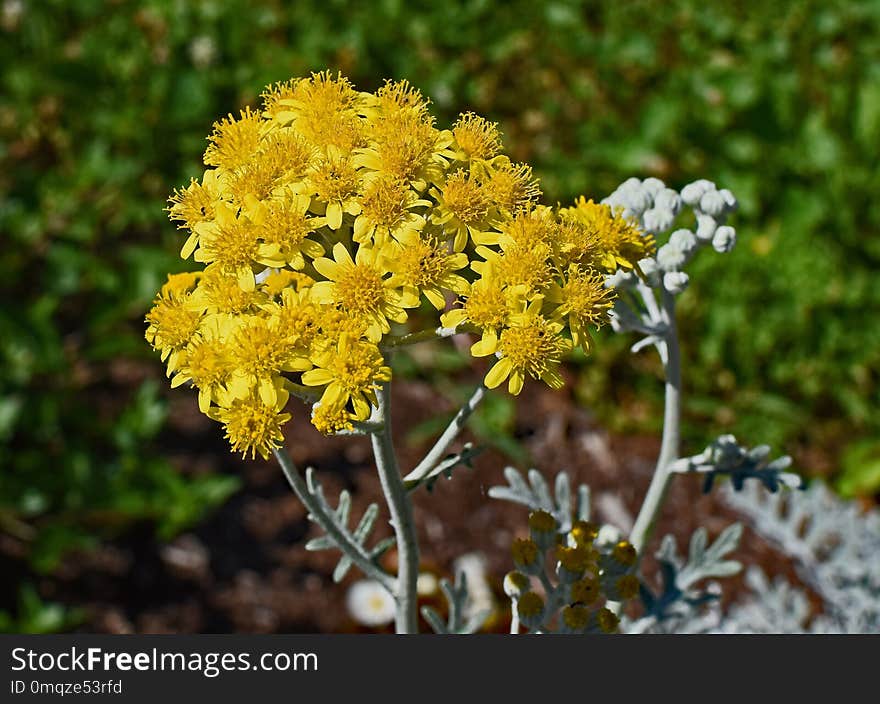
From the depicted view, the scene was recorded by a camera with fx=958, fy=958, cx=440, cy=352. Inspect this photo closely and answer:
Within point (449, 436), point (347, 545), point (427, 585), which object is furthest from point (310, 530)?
point (449, 436)

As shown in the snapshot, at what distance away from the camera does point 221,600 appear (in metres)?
3.59

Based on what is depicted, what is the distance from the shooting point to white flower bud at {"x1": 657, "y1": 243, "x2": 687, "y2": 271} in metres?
1.89

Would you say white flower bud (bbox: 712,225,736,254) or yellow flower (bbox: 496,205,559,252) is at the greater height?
white flower bud (bbox: 712,225,736,254)

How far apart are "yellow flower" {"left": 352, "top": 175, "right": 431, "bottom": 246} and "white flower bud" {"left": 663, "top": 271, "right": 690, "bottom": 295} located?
0.56 m

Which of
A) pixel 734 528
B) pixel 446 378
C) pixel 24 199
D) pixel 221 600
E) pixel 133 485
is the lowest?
pixel 734 528

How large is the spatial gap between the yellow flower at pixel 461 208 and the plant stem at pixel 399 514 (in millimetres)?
286

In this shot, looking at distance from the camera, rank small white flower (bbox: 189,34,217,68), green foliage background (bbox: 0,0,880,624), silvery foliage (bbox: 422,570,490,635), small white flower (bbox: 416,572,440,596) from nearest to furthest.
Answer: silvery foliage (bbox: 422,570,490,635) < small white flower (bbox: 416,572,440,596) < green foliage background (bbox: 0,0,880,624) < small white flower (bbox: 189,34,217,68)

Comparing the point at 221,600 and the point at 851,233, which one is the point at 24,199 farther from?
the point at 851,233

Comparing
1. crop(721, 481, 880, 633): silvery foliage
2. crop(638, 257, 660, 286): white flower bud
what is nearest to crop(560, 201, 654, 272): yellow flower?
crop(638, 257, 660, 286): white flower bud

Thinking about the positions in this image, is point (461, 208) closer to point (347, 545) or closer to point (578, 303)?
point (578, 303)

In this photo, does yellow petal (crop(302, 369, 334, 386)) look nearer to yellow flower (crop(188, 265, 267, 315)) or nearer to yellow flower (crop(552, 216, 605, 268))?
yellow flower (crop(188, 265, 267, 315))

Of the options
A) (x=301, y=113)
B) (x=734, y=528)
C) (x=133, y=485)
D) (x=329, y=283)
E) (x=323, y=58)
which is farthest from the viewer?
(x=323, y=58)

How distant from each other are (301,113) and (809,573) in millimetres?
2485

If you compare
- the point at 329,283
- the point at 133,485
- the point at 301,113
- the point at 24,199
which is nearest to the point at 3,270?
the point at 24,199
